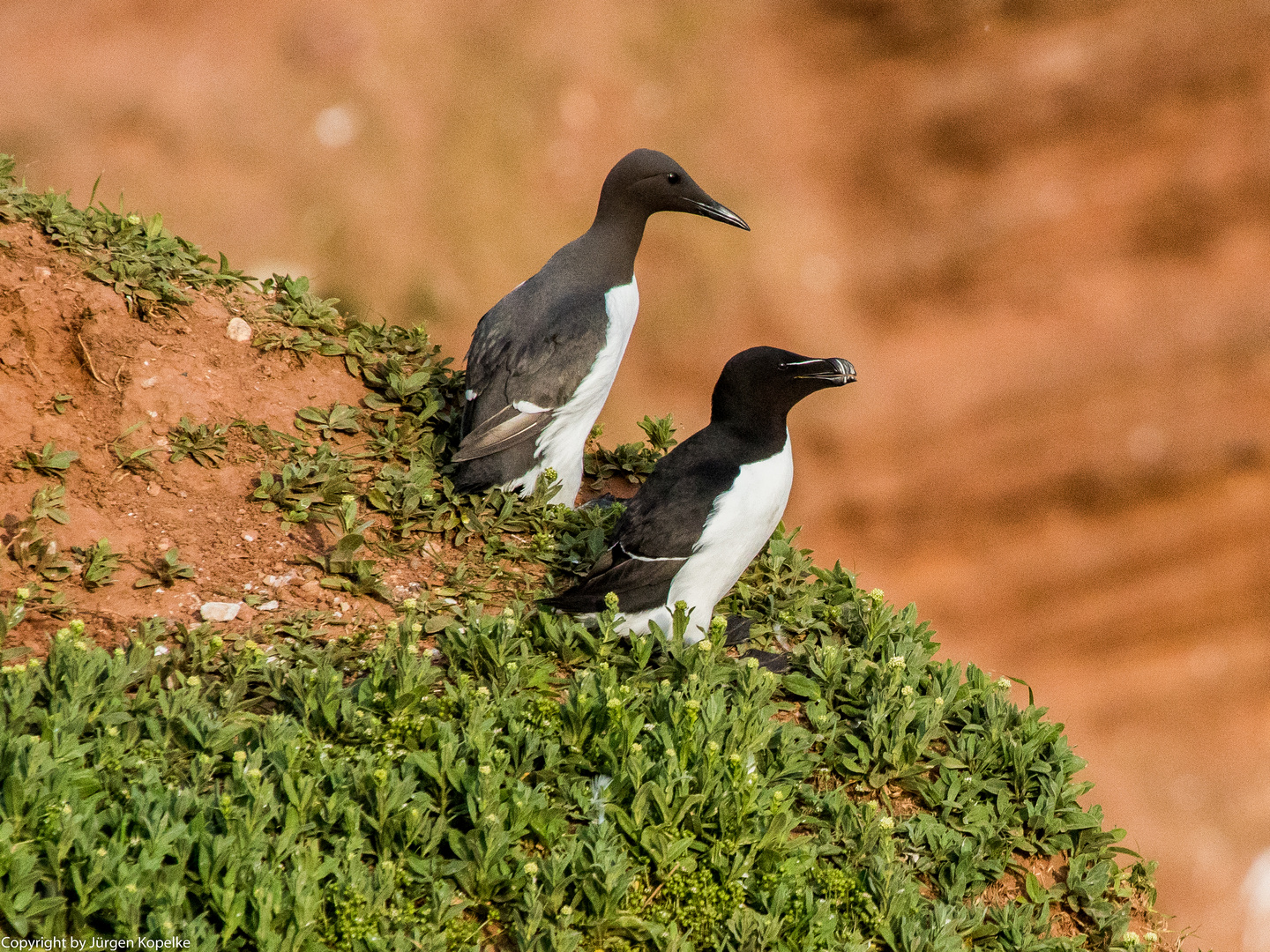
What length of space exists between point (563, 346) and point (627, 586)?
1.29 metres

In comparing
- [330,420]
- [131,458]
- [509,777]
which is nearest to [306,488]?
[330,420]

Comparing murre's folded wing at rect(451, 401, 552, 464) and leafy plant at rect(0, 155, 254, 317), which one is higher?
leafy plant at rect(0, 155, 254, 317)

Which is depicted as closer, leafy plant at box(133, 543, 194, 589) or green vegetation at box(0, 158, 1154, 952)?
green vegetation at box(0, 158, 1154, 952)

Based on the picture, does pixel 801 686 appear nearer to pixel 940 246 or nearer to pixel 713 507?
pixel 713 507

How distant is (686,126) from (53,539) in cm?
567

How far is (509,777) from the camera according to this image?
324 cm

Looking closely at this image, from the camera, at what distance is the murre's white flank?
393 centimetres

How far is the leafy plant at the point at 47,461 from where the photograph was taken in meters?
4.39

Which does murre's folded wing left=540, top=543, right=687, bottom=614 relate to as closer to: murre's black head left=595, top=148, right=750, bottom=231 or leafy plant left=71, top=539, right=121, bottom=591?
leafy plant left=71, top=539, right=121, bottom=591

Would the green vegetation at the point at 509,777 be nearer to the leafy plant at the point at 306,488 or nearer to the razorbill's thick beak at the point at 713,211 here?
the leafy plant at the point at 306,488

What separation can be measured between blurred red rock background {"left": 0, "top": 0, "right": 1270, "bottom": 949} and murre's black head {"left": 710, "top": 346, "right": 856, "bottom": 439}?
13.2 feet

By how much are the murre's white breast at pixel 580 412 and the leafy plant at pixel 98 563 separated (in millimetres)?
1539

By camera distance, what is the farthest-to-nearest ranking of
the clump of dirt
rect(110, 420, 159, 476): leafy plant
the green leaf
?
rect(110, 420, 159, 476): leafy plant, the clump of dirt, the green leaf

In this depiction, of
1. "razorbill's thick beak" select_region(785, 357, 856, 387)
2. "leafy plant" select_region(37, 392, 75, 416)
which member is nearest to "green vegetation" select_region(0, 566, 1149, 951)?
"razorbill's thick beak" select_region(785, 357, 856, 387)
